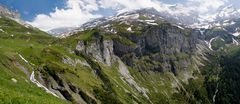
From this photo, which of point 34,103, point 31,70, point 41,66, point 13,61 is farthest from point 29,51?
point 34,103

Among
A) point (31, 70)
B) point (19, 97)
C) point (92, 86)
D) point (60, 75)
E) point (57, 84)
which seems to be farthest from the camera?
point (92, 86)

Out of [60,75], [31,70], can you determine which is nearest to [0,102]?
[31,70]

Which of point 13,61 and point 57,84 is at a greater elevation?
point 13,61

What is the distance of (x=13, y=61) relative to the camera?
11212 cm

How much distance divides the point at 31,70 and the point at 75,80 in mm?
55519

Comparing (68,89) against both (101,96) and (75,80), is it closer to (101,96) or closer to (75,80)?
(75,80)

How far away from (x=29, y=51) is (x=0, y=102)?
139 metres

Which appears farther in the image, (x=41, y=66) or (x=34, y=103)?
(x=41, y=66)

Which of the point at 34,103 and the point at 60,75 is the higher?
the point at 34,103

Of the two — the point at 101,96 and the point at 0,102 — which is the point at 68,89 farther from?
the point at 0,102

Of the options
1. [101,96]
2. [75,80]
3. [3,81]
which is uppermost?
[3,81]

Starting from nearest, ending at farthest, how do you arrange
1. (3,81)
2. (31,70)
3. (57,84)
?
1. (3,81)
2. (31,70)
3. (57,84)

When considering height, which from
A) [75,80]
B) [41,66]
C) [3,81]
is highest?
[3,81]

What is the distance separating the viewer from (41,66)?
153750mm
